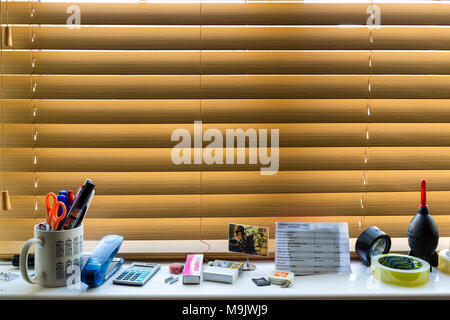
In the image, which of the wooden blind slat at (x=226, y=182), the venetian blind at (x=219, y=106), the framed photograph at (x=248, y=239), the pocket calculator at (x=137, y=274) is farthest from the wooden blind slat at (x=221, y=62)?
the pocket calculator at (x=137, y=274)

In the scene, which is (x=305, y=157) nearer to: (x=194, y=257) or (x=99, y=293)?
(x=194, y=257)

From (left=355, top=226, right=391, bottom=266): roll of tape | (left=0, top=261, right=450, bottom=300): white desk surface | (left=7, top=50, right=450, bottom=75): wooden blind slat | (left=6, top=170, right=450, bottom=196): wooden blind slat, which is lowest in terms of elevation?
(left=0, top=261, right=450, bottom=300): white desk surface

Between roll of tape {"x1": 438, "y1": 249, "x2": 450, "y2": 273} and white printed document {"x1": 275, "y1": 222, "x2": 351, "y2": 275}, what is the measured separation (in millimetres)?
256

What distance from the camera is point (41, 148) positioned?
118 cm

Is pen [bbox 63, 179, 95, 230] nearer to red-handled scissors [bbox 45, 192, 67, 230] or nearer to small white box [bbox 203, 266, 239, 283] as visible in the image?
red-handled scissors [bbox 45, 192, 67, 230]

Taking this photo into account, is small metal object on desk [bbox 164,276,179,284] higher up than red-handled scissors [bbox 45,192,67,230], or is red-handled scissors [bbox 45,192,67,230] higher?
red-handled scissors [bbox 45,192,67,230]

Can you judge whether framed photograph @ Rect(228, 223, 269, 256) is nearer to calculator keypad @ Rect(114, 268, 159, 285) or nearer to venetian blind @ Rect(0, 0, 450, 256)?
venetian blind @ Rect(0, 0, 450, 256)

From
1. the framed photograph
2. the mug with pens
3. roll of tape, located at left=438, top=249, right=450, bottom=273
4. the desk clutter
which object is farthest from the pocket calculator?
roll of tape, located at left=438, top=249, right=450, bottom=273

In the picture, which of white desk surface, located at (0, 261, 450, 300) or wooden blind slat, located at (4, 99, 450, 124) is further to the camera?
wooden blind slat, located at (4, 99, 450, 124)

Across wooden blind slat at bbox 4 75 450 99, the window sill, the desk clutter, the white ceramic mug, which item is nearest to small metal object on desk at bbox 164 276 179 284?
the desk clutter

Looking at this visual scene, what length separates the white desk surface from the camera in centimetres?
98

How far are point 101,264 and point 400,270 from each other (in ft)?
2.45

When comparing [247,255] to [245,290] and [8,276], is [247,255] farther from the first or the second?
[8,276]
